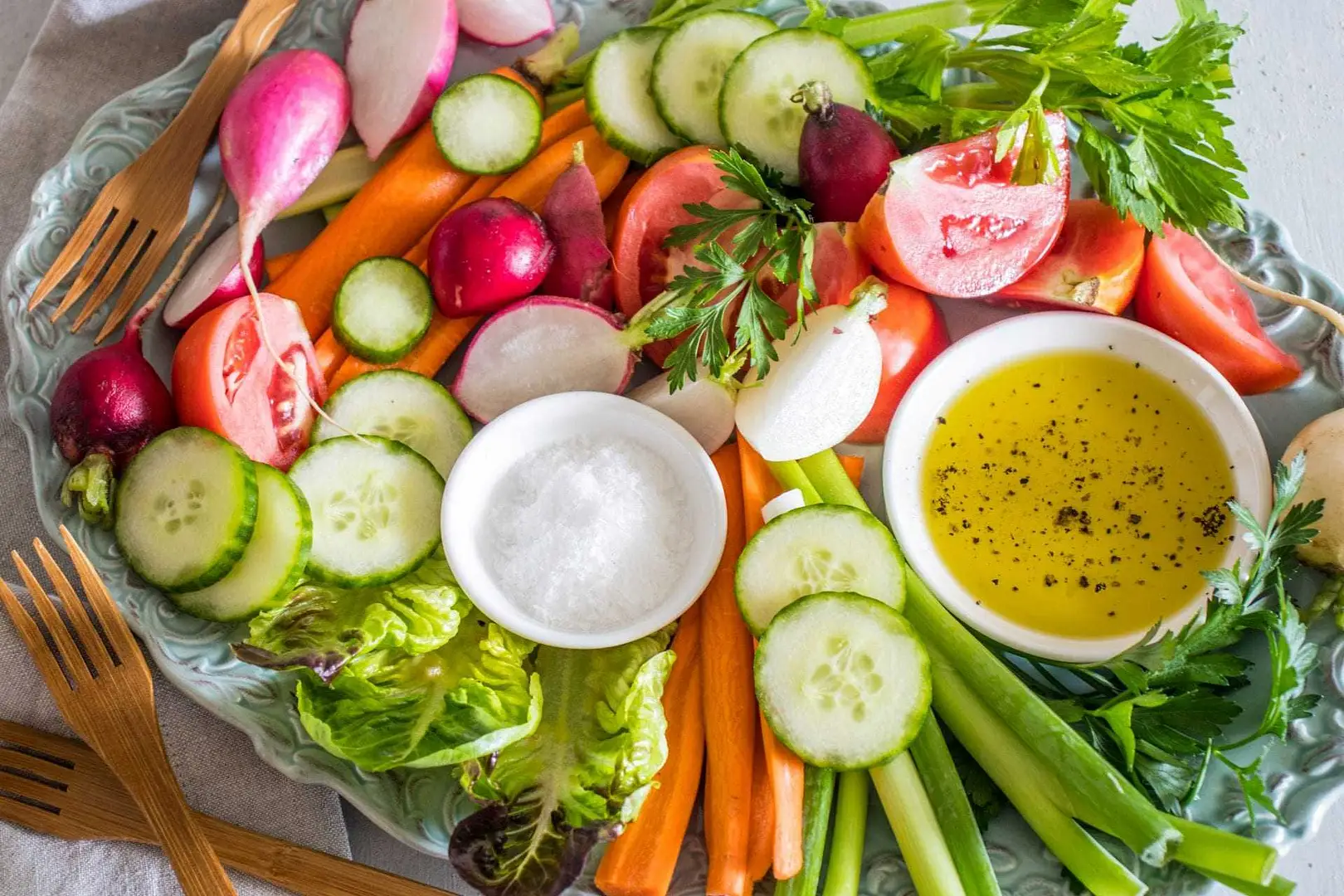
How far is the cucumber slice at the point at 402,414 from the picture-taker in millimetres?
2225

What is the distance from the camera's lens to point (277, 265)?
7.98 feet

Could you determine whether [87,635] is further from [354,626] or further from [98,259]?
[98,259]

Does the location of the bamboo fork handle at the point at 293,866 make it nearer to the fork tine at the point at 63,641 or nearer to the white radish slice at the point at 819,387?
the fork tine at the point at 63,641

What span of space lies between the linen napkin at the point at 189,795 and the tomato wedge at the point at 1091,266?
5.83 feet

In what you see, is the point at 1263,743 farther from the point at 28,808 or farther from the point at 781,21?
the point at 28,808

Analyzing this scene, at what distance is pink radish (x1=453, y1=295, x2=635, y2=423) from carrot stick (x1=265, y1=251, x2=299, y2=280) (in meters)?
0.48

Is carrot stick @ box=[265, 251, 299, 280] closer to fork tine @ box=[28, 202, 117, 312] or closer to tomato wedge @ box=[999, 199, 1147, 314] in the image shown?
fork tine @ box=[28, 202, 117, 312]

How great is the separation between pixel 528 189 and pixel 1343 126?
6.53ft

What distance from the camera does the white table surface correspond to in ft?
8.77

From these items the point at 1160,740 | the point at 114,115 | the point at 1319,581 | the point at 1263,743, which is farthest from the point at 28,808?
the point at 1319,581

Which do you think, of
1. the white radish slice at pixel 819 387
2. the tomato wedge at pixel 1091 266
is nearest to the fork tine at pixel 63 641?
the white radish slice at pixel 819 387

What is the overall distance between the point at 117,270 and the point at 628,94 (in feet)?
3.78

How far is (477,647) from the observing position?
214 cm

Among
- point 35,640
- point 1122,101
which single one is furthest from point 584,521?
point 1122,101
